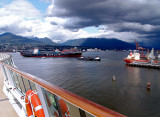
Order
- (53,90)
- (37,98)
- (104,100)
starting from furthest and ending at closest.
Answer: (104,100) → (37,98) → (53,90)

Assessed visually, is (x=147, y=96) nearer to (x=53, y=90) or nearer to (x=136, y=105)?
(x=136, y=105)

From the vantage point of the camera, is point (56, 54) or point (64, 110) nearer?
point (64, 110)

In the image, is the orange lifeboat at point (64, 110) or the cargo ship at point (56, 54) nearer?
the orange lifeboat at point (64, 110)

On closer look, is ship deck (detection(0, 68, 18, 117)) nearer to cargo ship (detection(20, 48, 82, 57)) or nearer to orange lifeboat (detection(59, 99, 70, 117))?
orange lifeboat (detection(59, 99, 70, 117))

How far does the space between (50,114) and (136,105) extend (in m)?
14.3

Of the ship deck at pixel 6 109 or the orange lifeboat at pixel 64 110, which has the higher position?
the orange lifeboat at pixel 64 110

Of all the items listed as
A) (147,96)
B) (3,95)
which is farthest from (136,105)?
(3,95)

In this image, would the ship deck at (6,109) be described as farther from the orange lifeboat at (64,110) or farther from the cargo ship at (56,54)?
the cargo ship at (56,54)

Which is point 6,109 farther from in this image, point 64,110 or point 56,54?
point 56,54

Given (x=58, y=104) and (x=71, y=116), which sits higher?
(x=58, y=104)

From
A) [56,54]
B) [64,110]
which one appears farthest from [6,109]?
[56,54]

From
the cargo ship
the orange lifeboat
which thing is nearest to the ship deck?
the orange lifeboat

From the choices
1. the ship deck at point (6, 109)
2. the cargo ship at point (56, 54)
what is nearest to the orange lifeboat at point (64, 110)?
the ship deck at point (6, 109)

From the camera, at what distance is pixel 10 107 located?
359 centimetres
